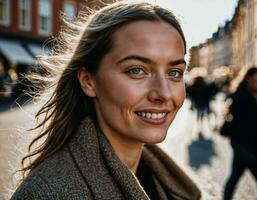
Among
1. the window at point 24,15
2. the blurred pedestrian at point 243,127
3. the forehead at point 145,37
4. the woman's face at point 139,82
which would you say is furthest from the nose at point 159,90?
the window at point 24,15

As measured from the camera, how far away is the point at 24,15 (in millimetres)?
27422

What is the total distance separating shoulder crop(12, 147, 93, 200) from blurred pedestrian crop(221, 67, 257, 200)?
311 centimetres

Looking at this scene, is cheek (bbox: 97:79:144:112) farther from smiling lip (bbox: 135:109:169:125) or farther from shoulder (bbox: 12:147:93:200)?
shoulder (bbox: 12:147:93:200)

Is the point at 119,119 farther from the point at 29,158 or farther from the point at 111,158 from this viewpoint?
the point at 29,158

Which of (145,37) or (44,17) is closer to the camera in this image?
(145,37)

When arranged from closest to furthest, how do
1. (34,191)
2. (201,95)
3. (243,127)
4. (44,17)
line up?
1. (34,191)
2. (243,127)
3. (201,95)
4. (44,17)

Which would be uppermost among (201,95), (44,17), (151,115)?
(151,115)

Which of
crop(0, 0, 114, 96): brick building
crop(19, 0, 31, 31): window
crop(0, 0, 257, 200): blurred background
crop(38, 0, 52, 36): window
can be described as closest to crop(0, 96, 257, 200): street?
crop(0, 0, 257, 200): blurred background

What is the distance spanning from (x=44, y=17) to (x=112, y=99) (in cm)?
2840

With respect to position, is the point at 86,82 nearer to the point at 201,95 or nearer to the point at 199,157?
the point at 199,157

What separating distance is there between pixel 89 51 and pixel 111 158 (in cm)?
45

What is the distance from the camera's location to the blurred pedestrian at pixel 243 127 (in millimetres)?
4234

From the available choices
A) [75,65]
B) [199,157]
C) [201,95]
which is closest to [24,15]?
[201,95]

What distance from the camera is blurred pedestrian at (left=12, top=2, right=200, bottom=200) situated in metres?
1.47
